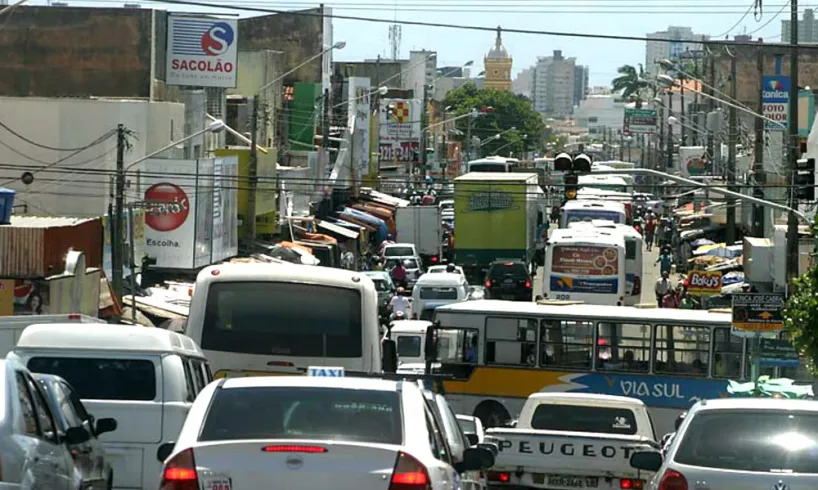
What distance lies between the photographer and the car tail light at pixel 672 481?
10391 millimetres

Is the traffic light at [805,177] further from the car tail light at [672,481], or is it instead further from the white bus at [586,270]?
the car tail light at [672,481]

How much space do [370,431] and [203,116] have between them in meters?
53.1

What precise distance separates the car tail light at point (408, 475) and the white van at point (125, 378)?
18.2 feet

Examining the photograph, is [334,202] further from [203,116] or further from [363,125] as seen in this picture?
[203,116]

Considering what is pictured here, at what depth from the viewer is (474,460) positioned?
10320 millimetres

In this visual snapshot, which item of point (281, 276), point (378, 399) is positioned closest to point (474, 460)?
point (378, 399)

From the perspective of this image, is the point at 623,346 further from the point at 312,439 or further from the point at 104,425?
the point at 312,439

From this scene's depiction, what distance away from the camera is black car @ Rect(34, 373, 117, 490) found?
11352 millimetres

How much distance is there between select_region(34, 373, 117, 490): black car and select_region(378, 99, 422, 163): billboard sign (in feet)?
328

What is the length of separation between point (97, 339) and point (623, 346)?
16.0m

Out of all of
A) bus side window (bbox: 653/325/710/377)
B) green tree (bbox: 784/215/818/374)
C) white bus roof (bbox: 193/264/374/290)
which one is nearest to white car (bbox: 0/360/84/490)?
white bus roof (bbox: 193/264/374/290)

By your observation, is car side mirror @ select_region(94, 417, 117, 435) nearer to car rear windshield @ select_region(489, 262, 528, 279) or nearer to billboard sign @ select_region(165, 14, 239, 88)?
car rear windshield @ select_region(489, 262, 528, 279)

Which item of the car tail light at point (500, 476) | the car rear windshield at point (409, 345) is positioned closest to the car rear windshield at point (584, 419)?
the car tail light at point (500, 476)

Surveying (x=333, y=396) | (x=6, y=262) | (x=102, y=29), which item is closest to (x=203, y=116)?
(x=102, y=29)
